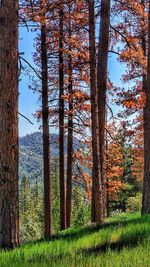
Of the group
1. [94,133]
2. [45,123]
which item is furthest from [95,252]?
[45,123]

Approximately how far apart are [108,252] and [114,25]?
13.2 metres

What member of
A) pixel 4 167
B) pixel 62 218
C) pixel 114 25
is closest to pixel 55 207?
pixel 62 218

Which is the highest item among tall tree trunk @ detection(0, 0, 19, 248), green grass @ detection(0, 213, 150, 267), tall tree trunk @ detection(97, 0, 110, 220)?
tall tree trunk @ detection(97, 0, 110, 220)

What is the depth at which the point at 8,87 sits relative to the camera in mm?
8188

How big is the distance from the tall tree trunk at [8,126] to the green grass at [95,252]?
776 millimetres

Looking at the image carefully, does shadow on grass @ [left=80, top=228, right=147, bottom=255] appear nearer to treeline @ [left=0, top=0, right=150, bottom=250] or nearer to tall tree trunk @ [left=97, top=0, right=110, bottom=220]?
treeline @ [left=0, top=0, right=150, bottom=250]

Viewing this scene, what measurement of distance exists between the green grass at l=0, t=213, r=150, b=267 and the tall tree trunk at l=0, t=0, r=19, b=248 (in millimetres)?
Answer: 776

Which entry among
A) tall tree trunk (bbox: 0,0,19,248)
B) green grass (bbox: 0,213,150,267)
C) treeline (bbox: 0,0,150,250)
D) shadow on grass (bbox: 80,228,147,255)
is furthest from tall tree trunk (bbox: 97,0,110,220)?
shadow on grass (bbox: 80,228,147,255)

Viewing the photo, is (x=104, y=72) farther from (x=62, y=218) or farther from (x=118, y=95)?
(x=62, y=218)

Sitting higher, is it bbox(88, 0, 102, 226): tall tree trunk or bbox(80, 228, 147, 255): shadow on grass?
bbox(88, 0, 102, 226): tall tree trunk

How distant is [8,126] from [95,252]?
2913mm

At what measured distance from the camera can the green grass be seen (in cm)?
512

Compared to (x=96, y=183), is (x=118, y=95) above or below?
above

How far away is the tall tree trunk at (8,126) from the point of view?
26.4ft
